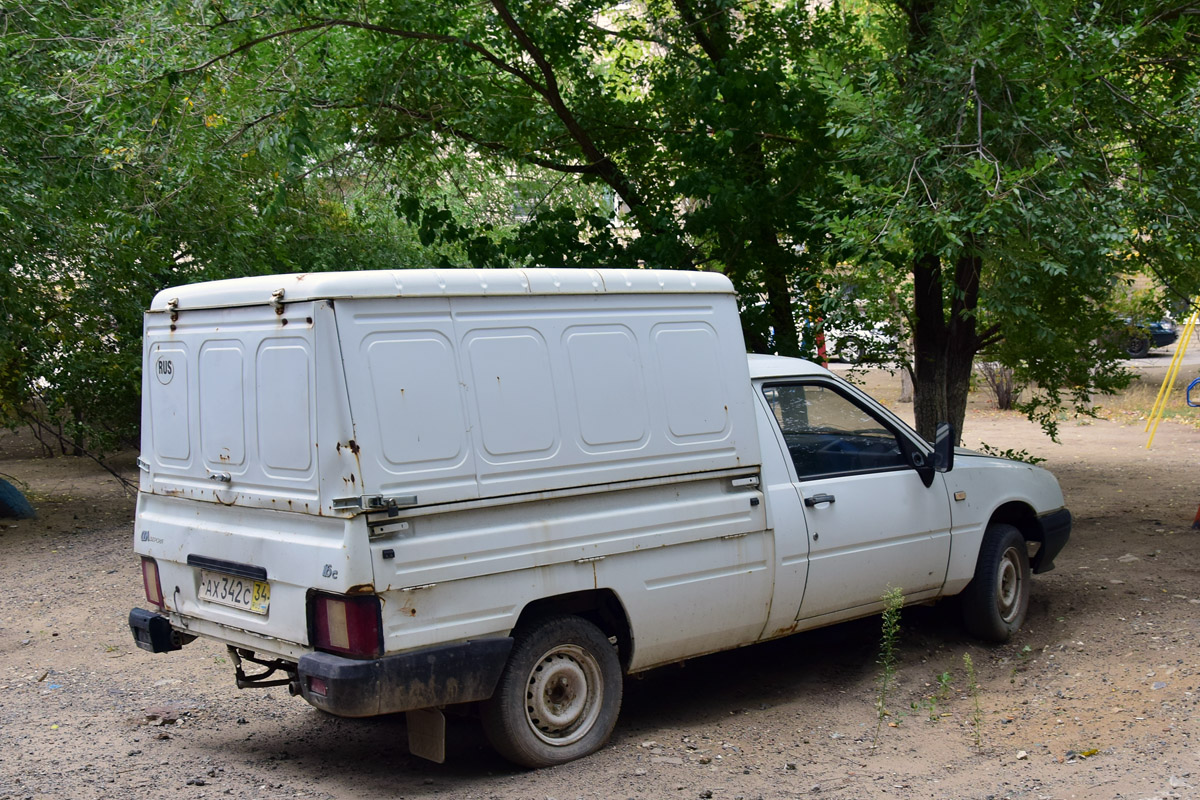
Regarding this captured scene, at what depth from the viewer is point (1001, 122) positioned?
7.03 m

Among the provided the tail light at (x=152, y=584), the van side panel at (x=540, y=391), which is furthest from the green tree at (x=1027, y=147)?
the tail light at (x=152, y=584)

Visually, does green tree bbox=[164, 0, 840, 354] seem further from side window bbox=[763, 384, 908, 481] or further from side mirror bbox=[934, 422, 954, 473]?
side mirror bbox=[934, 422, 954, 473]

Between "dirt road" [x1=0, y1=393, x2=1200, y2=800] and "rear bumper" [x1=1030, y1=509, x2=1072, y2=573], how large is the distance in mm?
397

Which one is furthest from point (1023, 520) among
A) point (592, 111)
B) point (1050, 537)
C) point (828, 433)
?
point (592, 111)

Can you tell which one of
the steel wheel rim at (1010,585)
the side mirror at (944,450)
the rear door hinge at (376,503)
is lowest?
the steel wheel rim at (1010,585)

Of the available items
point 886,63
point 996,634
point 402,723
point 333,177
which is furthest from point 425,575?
point 333,177

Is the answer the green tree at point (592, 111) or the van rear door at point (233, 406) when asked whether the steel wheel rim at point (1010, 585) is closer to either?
the green tree at point (592, 111)

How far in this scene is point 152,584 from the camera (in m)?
5.33

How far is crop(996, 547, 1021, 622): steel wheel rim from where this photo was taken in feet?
22.7

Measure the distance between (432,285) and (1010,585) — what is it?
4351mm

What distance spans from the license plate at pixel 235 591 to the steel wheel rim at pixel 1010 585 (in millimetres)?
4430

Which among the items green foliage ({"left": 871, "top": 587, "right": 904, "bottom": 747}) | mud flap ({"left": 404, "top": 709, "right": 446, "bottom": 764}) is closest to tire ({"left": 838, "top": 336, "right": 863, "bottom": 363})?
green foliage ({"left": 871, "top": 587, "right": 904, "bottom": 747})

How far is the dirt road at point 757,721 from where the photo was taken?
4.78m

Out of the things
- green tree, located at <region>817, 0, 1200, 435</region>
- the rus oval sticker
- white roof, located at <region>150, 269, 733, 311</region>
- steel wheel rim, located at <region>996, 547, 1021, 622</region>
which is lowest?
steel wheel rim, located at <region>996, 547, 1021, 622</region>
